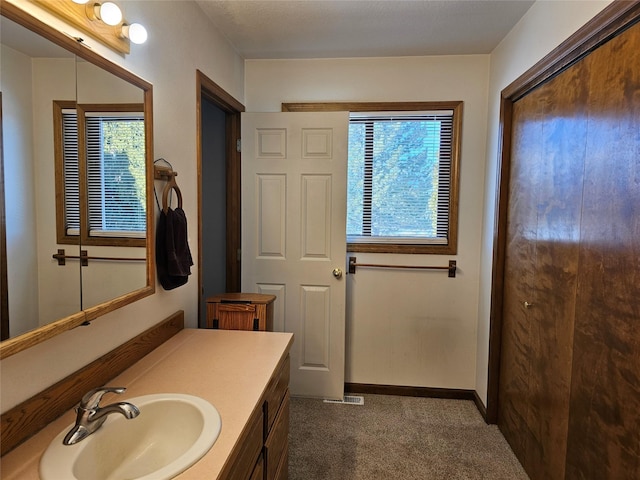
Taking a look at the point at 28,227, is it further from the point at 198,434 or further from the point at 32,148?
the point at 198,434

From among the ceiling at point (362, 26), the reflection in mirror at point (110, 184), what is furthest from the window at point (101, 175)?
the ceiling at point (362, 26)

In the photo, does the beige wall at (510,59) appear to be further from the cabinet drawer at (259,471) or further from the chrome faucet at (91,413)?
the chrome faucet at (91,413)

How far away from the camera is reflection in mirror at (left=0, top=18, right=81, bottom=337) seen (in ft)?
2.87

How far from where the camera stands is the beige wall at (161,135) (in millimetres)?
996

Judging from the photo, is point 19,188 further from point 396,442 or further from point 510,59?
point 510,59

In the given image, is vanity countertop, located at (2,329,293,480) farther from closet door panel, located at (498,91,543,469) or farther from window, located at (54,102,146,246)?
closet door panel, located at (498,91,543,469)

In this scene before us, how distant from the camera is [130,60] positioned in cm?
136

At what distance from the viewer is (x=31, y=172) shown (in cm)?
93

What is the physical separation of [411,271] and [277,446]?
1567 mm

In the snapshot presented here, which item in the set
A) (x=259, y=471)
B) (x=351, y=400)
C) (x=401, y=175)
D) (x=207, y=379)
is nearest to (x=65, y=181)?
(x=207, y=379)

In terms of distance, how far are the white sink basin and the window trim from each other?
178 centimetres

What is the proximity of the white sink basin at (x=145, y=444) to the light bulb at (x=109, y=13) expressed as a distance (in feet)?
3.93

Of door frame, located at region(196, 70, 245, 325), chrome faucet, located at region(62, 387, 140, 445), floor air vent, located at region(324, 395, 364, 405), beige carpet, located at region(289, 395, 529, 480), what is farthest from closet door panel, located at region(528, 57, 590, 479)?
door frame, located at region(196, 70, 245, 325)

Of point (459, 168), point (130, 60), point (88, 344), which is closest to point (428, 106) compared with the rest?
point (459, 168)
